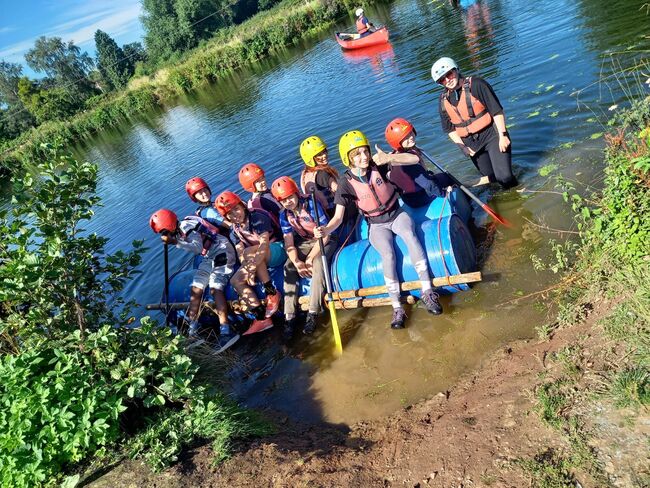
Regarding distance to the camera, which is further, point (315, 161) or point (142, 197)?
point (142, 197)

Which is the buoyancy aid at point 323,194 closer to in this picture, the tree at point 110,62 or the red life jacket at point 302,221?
the red life jacket at point 302,221

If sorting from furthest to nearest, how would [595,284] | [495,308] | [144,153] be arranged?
[144,153] < [495,308] < [595,284]

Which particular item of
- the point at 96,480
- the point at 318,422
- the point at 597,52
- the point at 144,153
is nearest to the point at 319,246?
the point at 318,422

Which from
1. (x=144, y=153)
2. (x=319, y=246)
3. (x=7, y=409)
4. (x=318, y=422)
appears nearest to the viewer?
(x=7, y=409)

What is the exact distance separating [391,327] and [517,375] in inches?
75.9

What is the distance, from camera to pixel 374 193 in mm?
5621

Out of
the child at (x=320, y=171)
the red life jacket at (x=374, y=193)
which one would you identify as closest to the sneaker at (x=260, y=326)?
the child at (x=320, y=171)

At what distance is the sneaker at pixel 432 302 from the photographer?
5406 millimetres

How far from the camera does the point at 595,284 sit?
429 centimetres

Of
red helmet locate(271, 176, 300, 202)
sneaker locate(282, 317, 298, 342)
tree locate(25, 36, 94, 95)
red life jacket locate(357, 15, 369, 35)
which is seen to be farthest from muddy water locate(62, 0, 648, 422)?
tree locate(25, 36, 94, 95)

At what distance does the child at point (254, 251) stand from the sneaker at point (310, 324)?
2.23ft

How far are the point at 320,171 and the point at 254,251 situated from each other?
1587 millimetres

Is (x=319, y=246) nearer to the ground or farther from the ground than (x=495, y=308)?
farther from the ground

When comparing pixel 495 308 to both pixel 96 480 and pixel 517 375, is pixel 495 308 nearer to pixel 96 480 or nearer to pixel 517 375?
pixel 517 375
